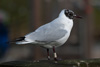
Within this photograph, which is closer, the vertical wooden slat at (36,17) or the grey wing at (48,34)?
the grey wing at (48,34)

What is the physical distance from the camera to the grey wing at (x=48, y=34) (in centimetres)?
599

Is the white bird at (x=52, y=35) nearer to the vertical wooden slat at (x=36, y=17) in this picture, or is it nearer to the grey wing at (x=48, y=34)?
the grey wing at (x=48, y=34)

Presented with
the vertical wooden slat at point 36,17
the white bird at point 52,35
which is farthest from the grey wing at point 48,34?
the vertical wooden slat at point 36,17

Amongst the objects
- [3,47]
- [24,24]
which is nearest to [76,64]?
[3,47]

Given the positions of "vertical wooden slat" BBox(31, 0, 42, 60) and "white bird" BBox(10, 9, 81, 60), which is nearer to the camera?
"white bird" BBox(10, 9, 81, 60)

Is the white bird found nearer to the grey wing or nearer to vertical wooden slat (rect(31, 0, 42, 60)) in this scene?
the grey wing

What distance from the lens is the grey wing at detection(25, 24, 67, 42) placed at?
599 cm

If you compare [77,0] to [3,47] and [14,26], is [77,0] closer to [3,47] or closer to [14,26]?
[3,47]

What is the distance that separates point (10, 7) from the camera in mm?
16219

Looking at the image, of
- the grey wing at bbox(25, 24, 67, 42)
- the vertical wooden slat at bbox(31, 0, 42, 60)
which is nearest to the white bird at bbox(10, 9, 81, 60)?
the grey wing at bbox(25, 24, 67, 42)

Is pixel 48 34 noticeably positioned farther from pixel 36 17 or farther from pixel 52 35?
pixel 36 17

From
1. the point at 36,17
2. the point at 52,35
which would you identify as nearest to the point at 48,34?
the point at 52,35

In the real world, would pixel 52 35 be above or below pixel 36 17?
below

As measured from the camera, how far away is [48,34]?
603 centimetres
